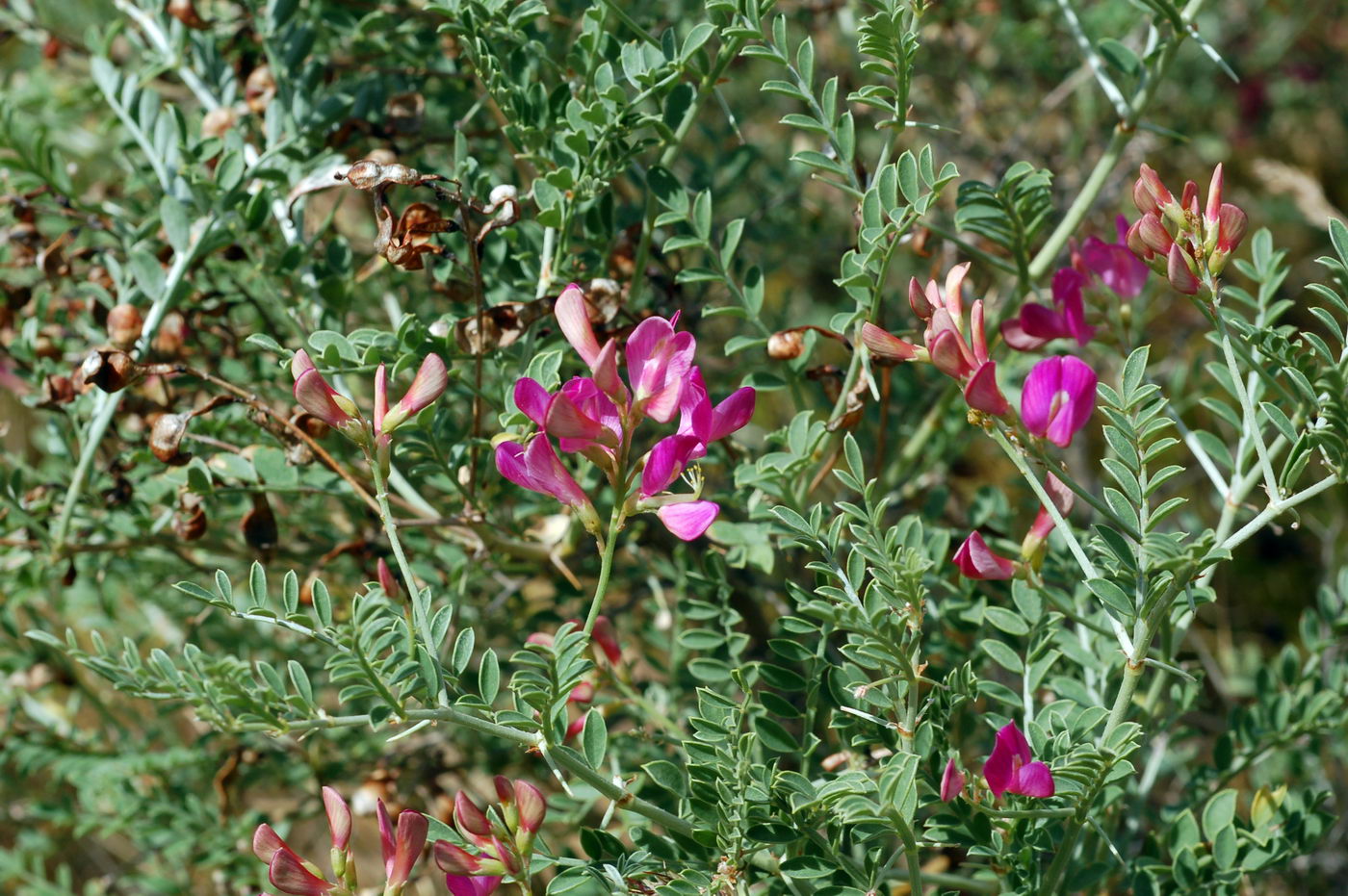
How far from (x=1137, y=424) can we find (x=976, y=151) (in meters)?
1.33

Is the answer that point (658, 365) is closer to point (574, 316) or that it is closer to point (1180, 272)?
point (574, 316)

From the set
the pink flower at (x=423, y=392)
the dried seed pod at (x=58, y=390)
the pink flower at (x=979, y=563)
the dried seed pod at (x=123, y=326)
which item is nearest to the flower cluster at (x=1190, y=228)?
the pink flower at (x=979, y=563)

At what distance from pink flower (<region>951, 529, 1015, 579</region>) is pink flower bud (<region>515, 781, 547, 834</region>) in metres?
0.36

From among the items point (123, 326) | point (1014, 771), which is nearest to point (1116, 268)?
point (1014, 771)

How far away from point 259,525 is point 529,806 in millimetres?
520

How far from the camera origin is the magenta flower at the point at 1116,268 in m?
1.11

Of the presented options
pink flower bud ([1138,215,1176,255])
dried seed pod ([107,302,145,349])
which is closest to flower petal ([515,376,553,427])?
pink flower bud ([1138,215,1176,255])

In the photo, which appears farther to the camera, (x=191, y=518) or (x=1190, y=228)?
(x=191, y=518)

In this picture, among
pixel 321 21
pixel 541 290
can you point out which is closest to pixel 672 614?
pixel 541 290

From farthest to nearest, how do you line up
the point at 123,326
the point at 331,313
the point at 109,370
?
the point at 331,313, the point at 123,326, the point at 109,370

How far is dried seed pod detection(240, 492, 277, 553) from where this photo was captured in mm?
1167

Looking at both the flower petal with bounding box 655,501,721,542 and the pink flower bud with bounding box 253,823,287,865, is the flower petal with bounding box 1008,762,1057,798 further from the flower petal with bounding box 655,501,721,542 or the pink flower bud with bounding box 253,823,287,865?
the pink flower bud with bounding box 253,823,287,865

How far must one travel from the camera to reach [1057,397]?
0.82 meters

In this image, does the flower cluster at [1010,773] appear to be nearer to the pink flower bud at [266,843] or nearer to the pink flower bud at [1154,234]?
the pink flower bud at [1154,234]
